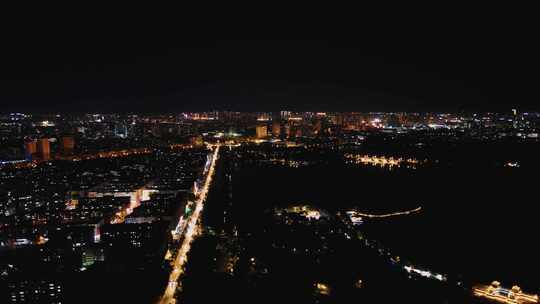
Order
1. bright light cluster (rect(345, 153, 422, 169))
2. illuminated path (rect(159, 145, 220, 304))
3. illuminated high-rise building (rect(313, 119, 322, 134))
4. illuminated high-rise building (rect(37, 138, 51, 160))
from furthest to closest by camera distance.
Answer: illuminated high-rise building (rect(313, 119, 322, 134)), illuminated high-rise building (rect(37, 138, 51, 160)), bright light cluster (rect(345, 153, 422, 169)), illuminated path (rect(159, 145, 220, 304))

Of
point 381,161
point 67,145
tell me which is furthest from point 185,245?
point 67,145

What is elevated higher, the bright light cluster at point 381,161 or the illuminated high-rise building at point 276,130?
the illuminated high-rise building at point 276,130

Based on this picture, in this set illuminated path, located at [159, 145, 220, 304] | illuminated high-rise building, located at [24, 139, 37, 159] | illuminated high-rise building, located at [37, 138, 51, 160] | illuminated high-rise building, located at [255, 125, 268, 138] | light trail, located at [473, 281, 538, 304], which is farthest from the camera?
illuminated high-rise building, located at [255, 125, 268, 138]

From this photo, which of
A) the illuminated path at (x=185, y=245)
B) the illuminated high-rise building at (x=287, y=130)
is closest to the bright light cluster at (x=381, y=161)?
the illuminated path at (x=185, y=245)

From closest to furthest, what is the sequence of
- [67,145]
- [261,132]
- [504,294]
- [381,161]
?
1. [504,294]
2. [381,161]
3. [67,145]
4. [261,132]

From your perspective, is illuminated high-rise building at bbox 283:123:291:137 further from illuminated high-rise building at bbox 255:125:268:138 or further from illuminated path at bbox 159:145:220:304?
illuminated path at bbox 159:145:220:304

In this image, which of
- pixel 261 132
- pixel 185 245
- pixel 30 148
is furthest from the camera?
pixel 261 132

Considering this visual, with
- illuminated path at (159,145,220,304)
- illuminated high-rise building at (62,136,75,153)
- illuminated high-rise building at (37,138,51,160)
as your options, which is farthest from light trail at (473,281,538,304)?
illuminated high-rise building at (62,136,75,153)

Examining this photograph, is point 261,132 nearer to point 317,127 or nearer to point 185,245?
point 317,127

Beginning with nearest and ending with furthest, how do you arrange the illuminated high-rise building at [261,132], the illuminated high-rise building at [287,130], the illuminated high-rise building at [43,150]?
the illuminated high-rise building at [43,150] < the illuminated high-rise building at [261,132] < the illuminated high-rise building at [287,130]

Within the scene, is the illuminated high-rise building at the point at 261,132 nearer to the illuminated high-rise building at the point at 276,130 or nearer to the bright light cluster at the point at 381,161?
the illuminated high-rise building at the point at 276,130

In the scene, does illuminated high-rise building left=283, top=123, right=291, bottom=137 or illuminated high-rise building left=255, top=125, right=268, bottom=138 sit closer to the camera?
illuminated high-rise building left=255, top=125, right=268, bottom=138

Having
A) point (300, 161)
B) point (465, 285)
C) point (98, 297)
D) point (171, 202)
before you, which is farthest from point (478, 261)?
point (300, 161)
